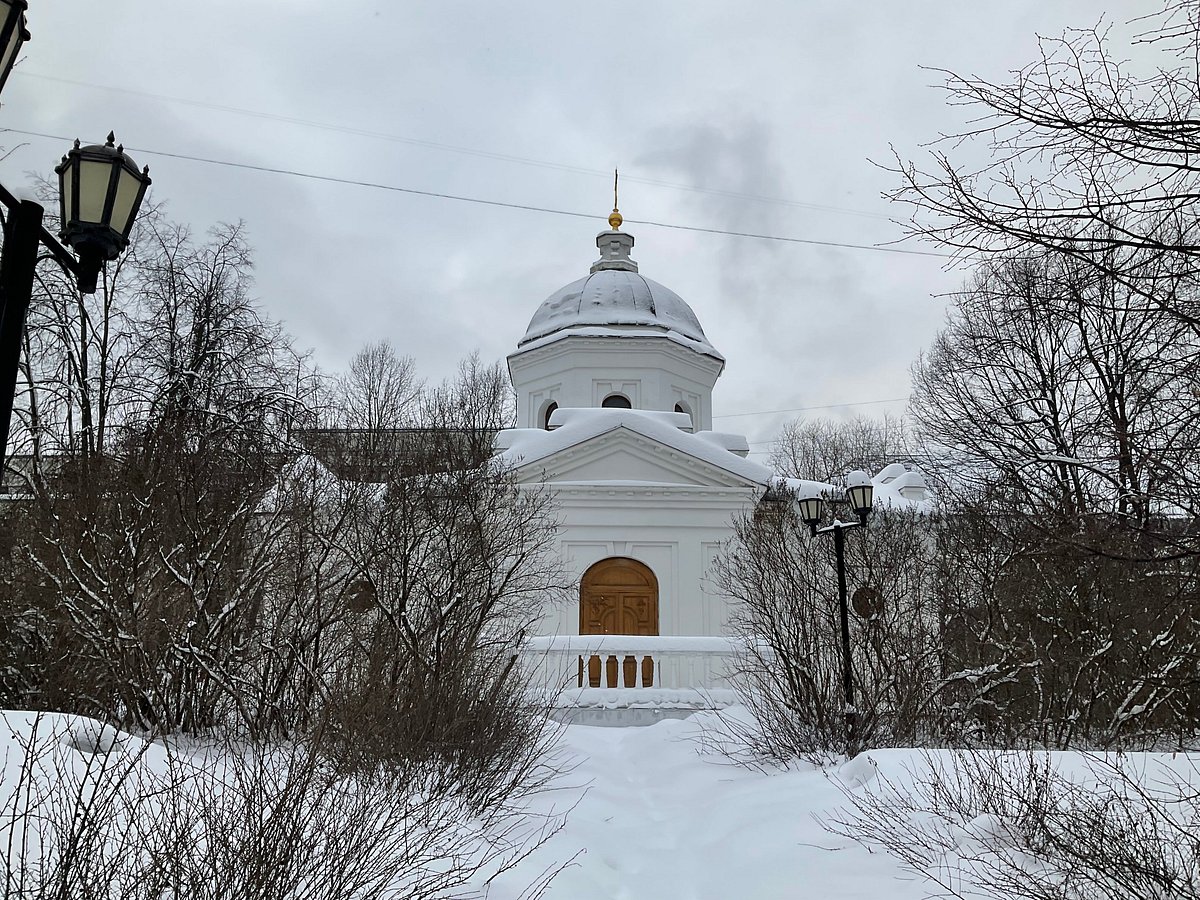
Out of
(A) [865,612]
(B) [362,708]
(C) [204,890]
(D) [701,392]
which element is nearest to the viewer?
(C) [204,890]


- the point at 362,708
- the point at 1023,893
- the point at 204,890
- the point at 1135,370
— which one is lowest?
the point at 1023,893

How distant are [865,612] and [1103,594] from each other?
3.19 m

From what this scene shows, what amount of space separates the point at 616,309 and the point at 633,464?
7.53 m

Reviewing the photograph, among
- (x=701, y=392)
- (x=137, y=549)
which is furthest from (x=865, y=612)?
(x=701, y=392)

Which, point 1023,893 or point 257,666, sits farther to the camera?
point 257,666

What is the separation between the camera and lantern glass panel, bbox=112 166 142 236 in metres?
4.84

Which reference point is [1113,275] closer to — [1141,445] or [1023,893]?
[1141,445]

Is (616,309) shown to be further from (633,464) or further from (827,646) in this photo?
(827,646)

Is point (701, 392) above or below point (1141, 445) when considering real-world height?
above

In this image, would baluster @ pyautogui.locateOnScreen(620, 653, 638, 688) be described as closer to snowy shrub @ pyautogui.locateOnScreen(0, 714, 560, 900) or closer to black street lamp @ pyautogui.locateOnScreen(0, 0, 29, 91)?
snowy shrub @ pyautogui.locateOnScreen(0, 714, 560, 900)

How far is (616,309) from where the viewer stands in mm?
30469

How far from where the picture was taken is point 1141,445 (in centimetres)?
543

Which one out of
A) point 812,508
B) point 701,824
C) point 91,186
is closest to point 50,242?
point 91,186

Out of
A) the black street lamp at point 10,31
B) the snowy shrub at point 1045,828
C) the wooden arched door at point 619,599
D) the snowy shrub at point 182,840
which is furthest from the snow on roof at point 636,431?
the black street lamp at point 10,31
